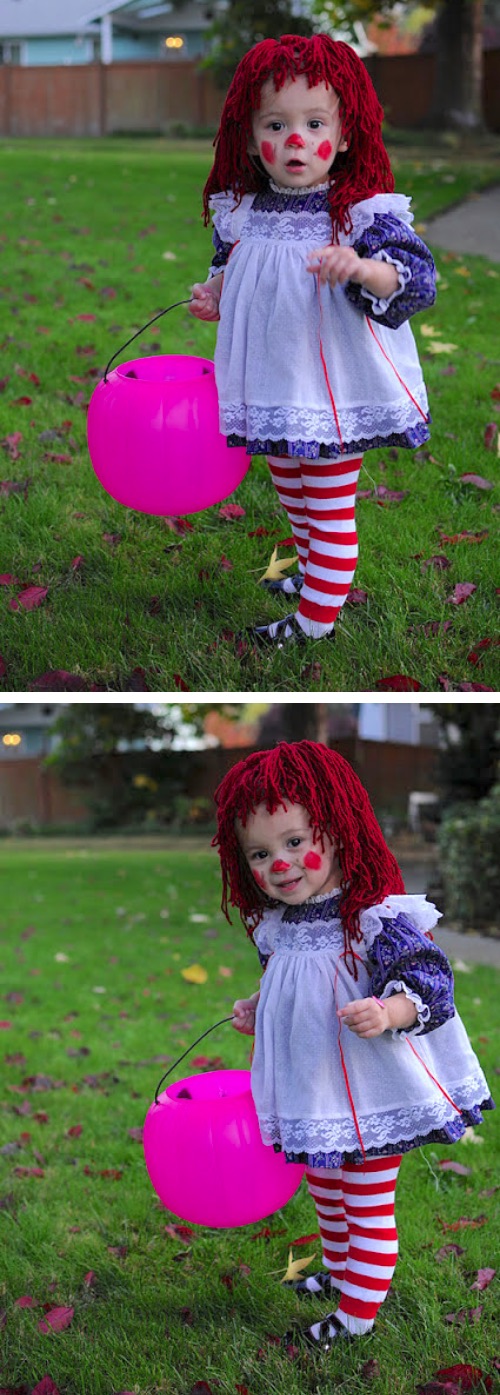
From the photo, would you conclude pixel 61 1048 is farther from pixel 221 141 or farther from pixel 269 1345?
pixel 221 141

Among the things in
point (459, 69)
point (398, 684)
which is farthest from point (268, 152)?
point (459, 69)

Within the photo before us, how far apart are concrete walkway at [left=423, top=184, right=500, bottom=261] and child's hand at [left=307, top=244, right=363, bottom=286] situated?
6339 mm

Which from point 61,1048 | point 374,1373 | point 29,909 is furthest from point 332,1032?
point 29,909

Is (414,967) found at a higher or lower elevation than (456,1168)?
Result: higher

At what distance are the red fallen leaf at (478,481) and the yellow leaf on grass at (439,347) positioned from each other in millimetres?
1805

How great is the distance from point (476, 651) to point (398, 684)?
0.27 meters

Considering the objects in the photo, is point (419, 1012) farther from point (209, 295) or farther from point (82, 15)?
point (82, 15)

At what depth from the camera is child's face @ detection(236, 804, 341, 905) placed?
2.62 meters

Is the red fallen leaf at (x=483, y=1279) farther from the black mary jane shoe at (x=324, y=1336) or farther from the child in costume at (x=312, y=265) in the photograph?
the child in costume at (x=312, y=265)

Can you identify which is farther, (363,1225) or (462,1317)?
(462,1317)

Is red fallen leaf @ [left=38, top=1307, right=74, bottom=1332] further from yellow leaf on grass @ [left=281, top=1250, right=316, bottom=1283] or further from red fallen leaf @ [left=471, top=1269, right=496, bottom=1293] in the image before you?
red fallen leaf @ [left=471, top=1269, right=496, bottom=1293]

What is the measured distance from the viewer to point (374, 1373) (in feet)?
8.78

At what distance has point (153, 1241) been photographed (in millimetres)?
3406

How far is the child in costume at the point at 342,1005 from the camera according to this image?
2.52 m
